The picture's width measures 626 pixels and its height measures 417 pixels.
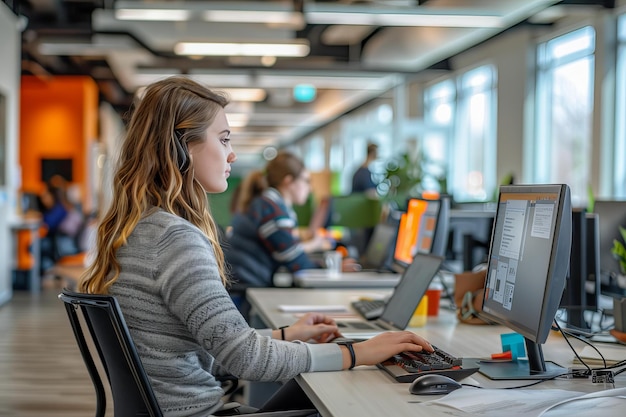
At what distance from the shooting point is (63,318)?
317 inches

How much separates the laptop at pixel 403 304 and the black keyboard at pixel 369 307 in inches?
1.3

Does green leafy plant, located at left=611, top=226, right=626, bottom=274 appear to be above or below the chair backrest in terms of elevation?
above

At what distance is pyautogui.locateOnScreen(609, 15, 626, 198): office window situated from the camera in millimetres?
8179

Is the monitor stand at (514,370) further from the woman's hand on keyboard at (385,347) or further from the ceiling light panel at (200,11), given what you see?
the ceiling light panel at (200,11)

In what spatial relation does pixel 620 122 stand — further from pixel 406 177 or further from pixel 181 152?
pixel 181 152

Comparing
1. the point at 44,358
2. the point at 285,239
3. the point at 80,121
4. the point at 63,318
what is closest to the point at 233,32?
the point at 80,121

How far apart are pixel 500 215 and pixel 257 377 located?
78 centimetres

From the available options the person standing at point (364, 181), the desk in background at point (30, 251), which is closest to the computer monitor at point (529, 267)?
the person standing at point (364, 181)

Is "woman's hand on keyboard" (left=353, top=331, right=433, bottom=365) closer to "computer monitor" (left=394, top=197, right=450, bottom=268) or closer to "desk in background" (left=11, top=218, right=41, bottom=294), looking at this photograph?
"computer monitor" (left=394, top=197, right=450, bottom=268)

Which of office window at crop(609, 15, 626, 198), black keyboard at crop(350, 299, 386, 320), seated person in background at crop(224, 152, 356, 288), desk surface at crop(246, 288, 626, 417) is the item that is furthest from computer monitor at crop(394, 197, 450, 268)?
office window at crop(609, 15, 626, 198)

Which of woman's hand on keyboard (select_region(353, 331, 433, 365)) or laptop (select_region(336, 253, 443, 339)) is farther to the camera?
laptop (select_region(336, 253, 443, 339))

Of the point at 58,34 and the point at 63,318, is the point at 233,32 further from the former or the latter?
the point at 63,318

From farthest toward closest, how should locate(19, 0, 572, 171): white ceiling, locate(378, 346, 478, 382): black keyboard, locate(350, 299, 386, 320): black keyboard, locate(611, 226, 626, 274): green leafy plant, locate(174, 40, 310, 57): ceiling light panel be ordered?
locate(174, 40, 310, 57): ceiling light panel, locate(19, 0, 572, 171): white ceiling, locate(350, 299, 386, 320): black keyboard, locate(611, 226, 626, 274): green leafy plant, locate(378, 346, 478, 382): black keyboard

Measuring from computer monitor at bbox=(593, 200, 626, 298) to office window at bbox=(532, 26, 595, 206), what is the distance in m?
5.61
